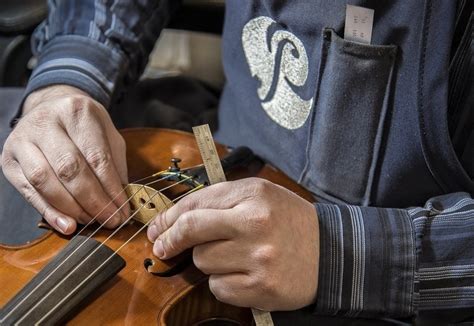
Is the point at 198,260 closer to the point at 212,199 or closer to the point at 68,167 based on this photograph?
the point at 212,199

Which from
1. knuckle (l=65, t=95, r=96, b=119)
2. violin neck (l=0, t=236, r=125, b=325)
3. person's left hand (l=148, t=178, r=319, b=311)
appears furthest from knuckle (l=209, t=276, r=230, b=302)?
knuckle (l=65, t=95, r=96, b=119)

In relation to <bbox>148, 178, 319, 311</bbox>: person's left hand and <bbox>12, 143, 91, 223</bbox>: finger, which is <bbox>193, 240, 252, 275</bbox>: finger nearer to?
<bbox>148, 178, 319, 311</bbox>: person's left hand

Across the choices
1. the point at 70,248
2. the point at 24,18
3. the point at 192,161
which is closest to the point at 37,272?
the point at 70,248

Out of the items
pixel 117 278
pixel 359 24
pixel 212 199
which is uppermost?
pixel 359 24

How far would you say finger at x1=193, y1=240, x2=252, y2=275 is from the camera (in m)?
0.67

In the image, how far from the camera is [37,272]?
2.31 feet

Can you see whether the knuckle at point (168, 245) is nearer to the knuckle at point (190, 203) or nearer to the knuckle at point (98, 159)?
the knuckle at point (190, 203)

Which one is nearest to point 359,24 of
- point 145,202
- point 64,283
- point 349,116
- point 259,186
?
point 349,116

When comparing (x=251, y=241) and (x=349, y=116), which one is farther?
(x=349, y=116)

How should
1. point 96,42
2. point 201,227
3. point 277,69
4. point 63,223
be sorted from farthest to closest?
point 96,42 → point 277,69 → point 63,223 → point 201,227

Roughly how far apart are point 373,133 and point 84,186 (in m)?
0.37

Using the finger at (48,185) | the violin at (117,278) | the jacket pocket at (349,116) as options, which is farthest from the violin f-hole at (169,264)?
the jacket pocket at (349,116)

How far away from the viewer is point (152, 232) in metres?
0.74

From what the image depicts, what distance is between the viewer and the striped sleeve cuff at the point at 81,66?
96cm
